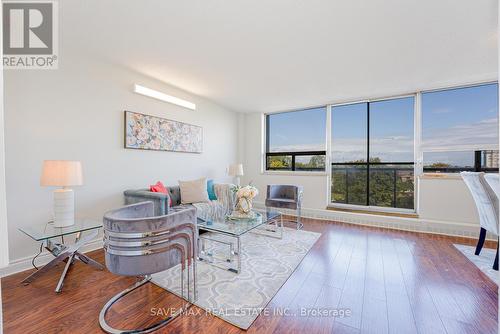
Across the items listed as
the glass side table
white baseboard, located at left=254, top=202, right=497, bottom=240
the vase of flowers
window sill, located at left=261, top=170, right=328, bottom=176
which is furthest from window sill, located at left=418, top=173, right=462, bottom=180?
the glass side table

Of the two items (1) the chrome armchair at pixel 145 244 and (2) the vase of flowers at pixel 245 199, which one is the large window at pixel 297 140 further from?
(1) the chrome armchair at pixel 145 244

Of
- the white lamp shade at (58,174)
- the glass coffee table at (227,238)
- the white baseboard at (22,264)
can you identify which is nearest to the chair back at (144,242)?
the glass coffee table at (227,238)

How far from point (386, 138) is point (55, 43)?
5.26 metres

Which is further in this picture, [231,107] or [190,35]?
[231,107]

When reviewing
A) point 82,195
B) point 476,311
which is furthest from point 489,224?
point 82,195

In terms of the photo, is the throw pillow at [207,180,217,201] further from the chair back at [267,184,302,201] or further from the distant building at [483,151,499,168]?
the distant building at [483,151,499,168]

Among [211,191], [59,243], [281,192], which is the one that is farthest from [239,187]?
[59,243]

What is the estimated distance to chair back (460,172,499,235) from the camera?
2.38m

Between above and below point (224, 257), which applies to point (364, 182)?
above

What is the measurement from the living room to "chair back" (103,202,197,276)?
0.01 meters

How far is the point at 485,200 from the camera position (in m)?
2.45

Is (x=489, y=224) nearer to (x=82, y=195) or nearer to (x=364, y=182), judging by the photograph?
(x=364, y=182)

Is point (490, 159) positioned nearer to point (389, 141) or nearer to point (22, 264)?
point (389, 141)

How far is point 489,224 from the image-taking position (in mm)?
2469
